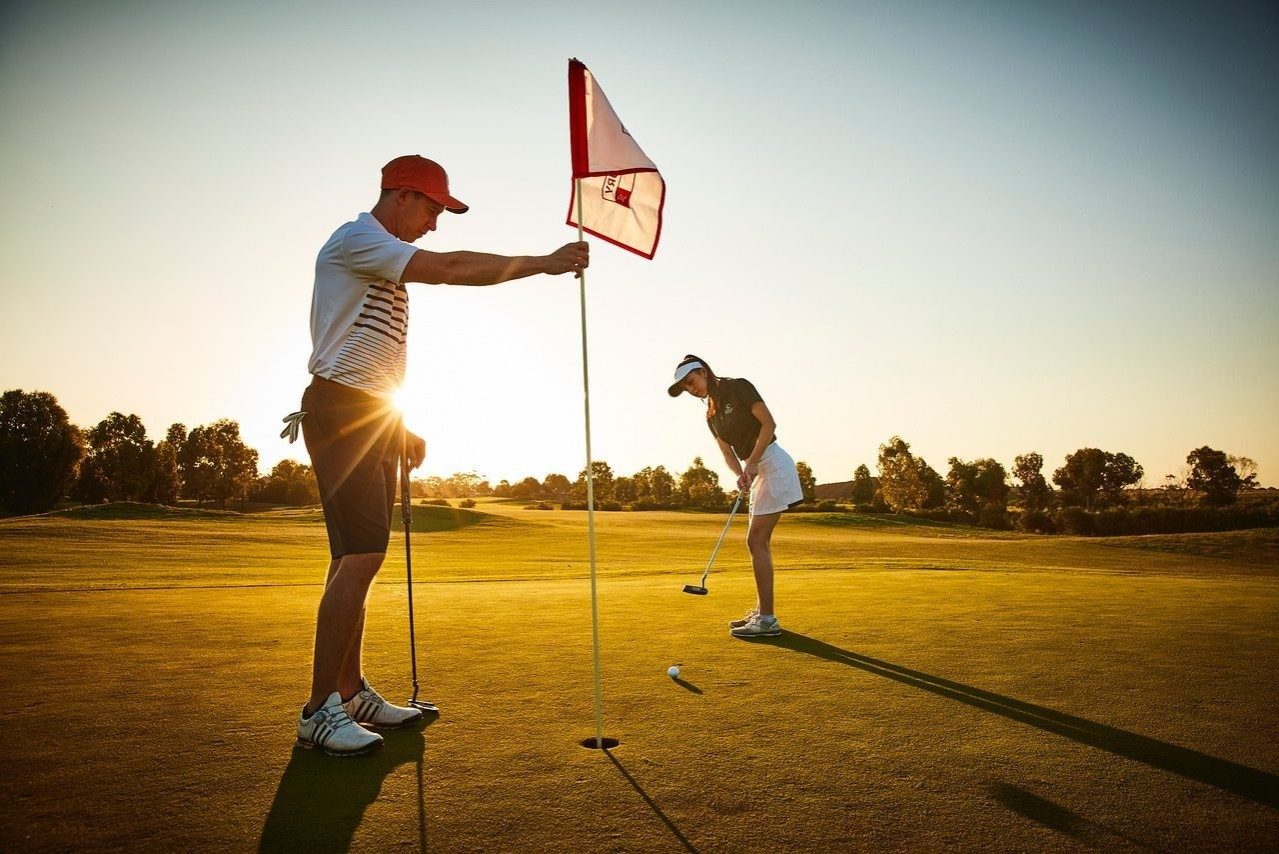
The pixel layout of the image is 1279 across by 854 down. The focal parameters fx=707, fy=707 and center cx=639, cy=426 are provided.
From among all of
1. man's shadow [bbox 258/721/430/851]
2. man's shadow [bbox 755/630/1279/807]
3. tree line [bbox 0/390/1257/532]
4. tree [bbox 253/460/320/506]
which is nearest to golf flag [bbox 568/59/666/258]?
man's shadow [bbox 258/721/430/851]

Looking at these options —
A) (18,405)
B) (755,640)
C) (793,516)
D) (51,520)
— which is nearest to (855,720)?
(755,640)

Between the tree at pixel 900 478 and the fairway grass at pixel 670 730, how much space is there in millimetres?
75779

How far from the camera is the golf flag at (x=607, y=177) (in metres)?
4.41

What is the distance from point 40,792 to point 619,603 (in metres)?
5.78

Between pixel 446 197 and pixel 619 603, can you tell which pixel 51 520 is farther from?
pixel 446 197

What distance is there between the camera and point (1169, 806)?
252cm

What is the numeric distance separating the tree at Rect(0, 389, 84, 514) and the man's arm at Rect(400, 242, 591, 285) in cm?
7294

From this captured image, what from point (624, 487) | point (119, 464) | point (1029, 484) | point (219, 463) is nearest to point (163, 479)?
point (119, 464)

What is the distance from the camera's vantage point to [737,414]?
707 cm

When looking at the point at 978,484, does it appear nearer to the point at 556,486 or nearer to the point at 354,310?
the point at 556,486

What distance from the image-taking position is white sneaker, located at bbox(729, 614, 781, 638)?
19.6 ft

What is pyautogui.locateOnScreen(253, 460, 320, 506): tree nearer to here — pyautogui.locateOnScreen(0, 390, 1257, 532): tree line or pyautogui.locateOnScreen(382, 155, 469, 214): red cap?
pyautogui.locateOnScreen(0, 390, 1257, 532): tree line

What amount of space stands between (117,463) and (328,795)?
81.5 metres

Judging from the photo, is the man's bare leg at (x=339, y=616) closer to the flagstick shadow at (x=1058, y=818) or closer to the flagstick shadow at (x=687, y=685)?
the flagstick shadow at (x=687, y=685)
